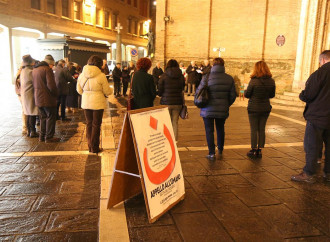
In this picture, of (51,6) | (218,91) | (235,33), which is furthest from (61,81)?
(51,6)

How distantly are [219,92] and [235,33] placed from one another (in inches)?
538

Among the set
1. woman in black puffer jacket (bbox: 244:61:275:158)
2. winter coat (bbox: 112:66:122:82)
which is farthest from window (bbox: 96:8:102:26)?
woman in black puffer jacket (bbox: 244:61:275:158)

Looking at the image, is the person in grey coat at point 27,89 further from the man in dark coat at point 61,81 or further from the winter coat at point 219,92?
the winter coat at point 219,92

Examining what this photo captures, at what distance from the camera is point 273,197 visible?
13.8 feet

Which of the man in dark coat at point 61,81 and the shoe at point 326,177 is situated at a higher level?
the man in dark coat at point 61,81

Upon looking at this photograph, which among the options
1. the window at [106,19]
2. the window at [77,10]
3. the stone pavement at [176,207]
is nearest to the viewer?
the stone pavement at [176,207]

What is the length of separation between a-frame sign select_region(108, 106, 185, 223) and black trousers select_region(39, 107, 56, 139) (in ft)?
11.5

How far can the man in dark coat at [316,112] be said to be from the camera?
448cm

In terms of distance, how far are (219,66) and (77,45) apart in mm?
11196

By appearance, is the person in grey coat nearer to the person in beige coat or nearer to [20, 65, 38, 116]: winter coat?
[20, 65, 38, 116]: winter coat

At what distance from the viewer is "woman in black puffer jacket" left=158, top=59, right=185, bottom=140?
20.9 feet

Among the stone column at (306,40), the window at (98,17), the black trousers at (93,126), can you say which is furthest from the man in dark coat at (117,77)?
the window at (98,17)

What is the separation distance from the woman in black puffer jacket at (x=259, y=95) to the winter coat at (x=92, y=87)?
8.80 ft

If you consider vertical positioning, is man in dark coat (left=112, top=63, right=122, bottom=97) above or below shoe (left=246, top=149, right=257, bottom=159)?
above
